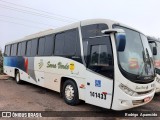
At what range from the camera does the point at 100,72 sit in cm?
570

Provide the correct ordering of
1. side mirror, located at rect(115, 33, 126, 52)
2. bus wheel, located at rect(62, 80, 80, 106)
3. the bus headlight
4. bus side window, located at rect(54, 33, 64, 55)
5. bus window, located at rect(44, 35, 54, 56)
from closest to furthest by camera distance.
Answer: side mirror, located at rect(115, 33, 126, 52) < the bus headlight < bus wheel, located at rect(62, 80, 80, 106) < bus side window, located at rect(54, 33, 64, 55) < bus window, located at rect(44, 35, 54, 56)

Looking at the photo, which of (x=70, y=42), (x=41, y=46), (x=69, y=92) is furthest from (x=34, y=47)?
(x=69, y=92)

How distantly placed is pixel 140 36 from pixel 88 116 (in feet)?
10.3

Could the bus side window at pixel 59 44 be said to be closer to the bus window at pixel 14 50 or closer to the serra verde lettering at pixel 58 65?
the serra verde lettering at pixel 58 65

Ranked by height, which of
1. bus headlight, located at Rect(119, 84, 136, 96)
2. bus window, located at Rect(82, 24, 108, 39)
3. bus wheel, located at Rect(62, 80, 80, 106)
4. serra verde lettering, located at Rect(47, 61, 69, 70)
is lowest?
bus wheel, located at Rect(62, 80, 80, 106)

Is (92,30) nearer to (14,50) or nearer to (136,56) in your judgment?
(136,56)

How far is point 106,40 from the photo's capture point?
5.63 m

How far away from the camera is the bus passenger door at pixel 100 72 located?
215 inches

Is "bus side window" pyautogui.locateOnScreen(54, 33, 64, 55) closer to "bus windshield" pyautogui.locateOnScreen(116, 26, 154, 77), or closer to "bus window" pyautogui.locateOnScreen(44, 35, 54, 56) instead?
"bus window" pyautogui.locateOnScreen(44, 35, 54, 56)

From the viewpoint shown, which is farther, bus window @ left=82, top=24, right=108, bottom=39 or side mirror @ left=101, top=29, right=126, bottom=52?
bus window @ left=82, top=24, right=108, bottom=39

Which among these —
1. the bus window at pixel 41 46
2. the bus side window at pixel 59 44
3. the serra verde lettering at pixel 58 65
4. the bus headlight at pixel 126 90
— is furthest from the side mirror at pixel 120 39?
the bus window at pixel 41 46

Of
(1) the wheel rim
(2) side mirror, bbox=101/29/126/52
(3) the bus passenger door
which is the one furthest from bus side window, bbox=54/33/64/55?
(2) side mirror, bbox=101/29/126/52

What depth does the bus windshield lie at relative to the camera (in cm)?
539

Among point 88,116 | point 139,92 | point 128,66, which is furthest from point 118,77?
point 88,116
